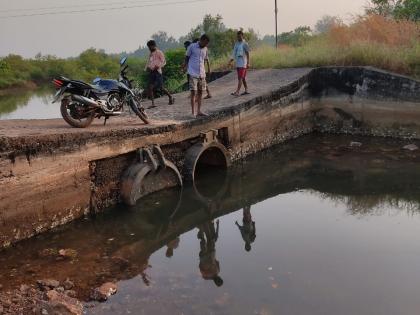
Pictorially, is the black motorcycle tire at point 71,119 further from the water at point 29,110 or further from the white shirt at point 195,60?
the water at point 29,110

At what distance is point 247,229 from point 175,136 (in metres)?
2.43

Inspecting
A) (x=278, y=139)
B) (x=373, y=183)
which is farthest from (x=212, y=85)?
(x=373, y=183)

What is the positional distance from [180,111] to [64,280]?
5.44m

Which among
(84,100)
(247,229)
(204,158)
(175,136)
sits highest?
(84,100)

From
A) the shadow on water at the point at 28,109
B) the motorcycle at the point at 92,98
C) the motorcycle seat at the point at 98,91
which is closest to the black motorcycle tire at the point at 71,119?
the motorcycle at the point at 92,98

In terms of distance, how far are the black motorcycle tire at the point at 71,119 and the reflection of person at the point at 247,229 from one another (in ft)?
9.78

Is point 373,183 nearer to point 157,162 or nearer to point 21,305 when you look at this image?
point 157,162

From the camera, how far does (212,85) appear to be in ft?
44.6

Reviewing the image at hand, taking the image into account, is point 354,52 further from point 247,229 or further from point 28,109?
point 28,109

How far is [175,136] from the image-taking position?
333 inches

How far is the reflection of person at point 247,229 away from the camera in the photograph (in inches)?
257

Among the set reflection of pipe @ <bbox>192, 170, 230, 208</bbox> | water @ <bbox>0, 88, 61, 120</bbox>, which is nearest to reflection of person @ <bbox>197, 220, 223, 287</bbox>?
reflection of pipe @ <bbox>192, 170, 230, 208</bbox>

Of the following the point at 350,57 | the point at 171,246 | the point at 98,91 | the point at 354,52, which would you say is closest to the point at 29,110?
the point at 350,57

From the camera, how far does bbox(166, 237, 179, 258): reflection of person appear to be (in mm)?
6219
